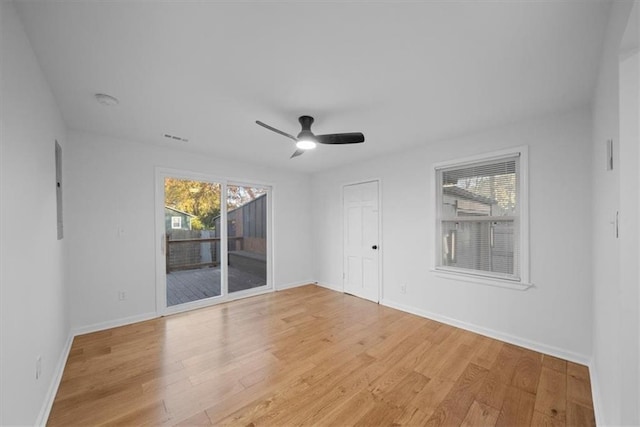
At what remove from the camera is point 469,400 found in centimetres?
192

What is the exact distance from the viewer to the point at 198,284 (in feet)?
13.8

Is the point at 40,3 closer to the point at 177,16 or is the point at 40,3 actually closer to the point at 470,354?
the point at 177,16

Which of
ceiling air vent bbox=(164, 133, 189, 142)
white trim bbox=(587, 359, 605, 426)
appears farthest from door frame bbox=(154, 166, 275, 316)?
white trim bbox=(587, 359, 605, 426)

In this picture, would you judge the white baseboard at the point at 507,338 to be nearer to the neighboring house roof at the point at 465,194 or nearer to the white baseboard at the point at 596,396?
the white baseboard at the point at 596,396

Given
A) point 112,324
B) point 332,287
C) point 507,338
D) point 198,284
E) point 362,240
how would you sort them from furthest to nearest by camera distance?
point 332,287 → point 362,240 → point 198,284 → point 112,324 → point 507,338

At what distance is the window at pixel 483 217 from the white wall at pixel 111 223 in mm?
3749

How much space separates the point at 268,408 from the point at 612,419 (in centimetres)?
204

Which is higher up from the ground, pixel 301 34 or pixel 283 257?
pixel 301 34

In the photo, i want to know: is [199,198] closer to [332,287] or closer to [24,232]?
[24,232]

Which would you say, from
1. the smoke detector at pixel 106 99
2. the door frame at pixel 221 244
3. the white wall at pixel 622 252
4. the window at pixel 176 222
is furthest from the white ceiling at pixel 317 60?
the window at pixel 176 222

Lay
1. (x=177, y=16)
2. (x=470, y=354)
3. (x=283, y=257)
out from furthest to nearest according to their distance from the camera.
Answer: (x=283, y=257), (x=470, y=354), (x=177, y=16)

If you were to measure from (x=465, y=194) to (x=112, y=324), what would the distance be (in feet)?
15.9

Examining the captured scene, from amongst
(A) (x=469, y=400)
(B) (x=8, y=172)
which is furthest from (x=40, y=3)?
(A) (x=469, y=400)

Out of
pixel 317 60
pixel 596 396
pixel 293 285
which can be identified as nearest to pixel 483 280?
pixel 596 396
